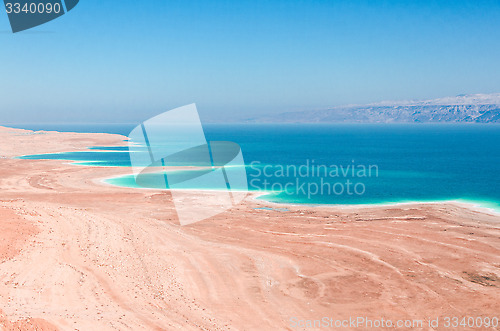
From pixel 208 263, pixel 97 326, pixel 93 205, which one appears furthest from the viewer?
pixel 93 205

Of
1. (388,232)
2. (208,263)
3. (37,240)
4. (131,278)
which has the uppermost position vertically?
(37,240)

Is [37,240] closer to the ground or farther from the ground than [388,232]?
farther from the ground

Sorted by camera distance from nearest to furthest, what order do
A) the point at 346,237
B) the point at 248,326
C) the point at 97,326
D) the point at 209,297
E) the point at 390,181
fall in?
the point at 97,326, the point at 248,326, the point at 209,297, the point at 346,237, the point at 390,181

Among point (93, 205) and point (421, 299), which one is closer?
point (421, 299)

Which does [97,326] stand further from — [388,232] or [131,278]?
[388,232]

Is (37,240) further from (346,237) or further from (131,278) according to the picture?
(346,237)

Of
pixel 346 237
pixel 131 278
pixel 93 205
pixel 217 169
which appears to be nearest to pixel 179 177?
pixel 217 169

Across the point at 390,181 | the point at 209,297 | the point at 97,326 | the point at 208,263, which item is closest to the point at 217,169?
the point at 390,181
